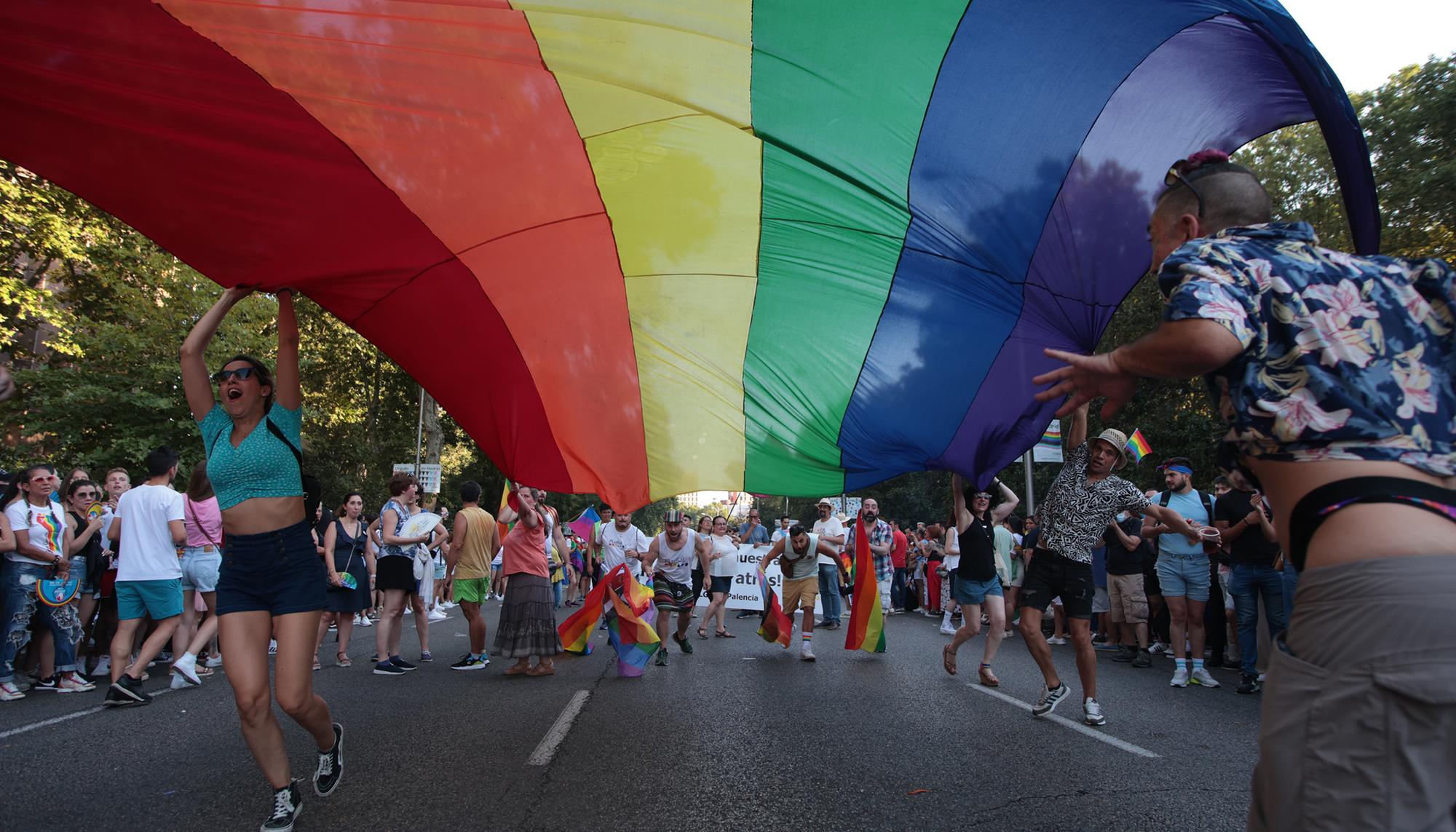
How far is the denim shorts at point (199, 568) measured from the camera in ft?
26.7

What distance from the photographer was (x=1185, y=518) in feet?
27.4

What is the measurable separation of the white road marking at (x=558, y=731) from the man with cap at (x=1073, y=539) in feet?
11.4

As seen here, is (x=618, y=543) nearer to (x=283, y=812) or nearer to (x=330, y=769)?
(x=330, y=769)

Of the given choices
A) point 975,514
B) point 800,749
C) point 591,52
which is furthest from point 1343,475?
point 975,514

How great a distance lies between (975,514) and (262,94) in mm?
7571

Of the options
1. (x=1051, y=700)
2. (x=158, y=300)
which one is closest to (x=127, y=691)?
(x=1051, y=700)

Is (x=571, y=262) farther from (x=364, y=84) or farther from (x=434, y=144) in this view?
(x=364, y=84)

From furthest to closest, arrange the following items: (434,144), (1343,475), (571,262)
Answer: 1. (571,262)
2. (434,144)
3. (1343,475)

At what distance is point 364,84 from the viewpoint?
3516mm

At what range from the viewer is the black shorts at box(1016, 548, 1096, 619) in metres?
6.20

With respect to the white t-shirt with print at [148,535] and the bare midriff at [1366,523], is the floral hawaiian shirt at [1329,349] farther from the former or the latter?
the white t-shirt with print at [148,535]

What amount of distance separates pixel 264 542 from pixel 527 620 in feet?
17.0

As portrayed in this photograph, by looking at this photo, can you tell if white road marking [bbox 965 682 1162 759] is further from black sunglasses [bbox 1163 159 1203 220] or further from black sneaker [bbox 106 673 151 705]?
black sneaker [bbox 106 673 151 705]

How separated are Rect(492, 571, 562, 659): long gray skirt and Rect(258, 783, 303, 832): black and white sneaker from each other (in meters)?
4.94
